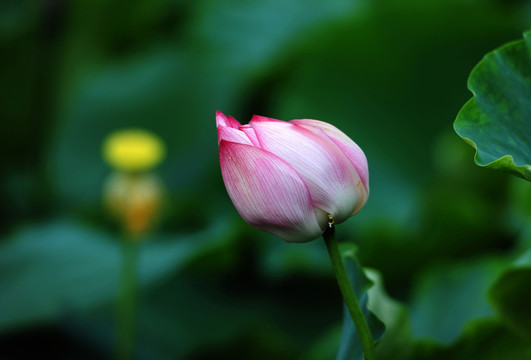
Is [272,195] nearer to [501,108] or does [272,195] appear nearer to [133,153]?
[501,108]

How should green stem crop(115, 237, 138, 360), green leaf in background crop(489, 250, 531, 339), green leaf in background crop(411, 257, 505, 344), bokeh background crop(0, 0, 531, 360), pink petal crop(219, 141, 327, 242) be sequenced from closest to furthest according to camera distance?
pink petal crop(219, 141, 327, 242) < green leaf in background crop(489, 250, 531, 339) < green leaf in background crop(411, 257, 505, 344) < green stem crop(115, 237, 138, 360) < bokeh background crop(0, 0, 531, 360)

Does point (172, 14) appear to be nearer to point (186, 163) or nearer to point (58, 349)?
point (186, 163)

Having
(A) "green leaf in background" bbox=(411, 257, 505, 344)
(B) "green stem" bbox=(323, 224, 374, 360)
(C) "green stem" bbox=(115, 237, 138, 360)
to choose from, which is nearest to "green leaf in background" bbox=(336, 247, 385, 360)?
(B) "green stem" bbox=(323, 224, 374, 360)

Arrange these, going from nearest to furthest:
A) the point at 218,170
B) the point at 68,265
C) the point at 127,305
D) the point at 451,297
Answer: the point at 451,297 → the point at 127,305 → the point at 68,265 → the point at 218,170

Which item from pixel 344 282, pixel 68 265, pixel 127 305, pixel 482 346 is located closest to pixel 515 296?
pixel 482 346

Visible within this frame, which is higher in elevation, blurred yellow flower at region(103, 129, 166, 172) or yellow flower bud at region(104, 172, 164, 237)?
blurred yellow flower at region(103, 129, 166, 172)

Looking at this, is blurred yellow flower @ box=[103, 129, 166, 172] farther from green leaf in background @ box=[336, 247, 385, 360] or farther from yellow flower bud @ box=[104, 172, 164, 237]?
green leaf in background @ box=[336, 247, 385, 360]

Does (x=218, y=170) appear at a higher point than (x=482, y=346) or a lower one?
lower
